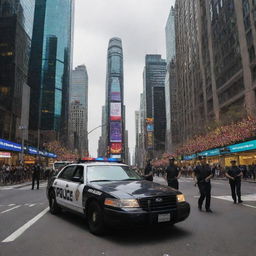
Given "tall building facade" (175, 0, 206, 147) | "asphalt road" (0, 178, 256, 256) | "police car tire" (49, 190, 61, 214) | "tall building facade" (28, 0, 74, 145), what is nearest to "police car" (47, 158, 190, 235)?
"asphalt road" (0, 178, 256, 256)

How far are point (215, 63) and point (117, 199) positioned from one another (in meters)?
63.3

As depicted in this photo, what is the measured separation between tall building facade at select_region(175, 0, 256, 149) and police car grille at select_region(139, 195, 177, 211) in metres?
34.3

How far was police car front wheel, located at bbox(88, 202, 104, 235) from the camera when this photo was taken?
527 centimetres

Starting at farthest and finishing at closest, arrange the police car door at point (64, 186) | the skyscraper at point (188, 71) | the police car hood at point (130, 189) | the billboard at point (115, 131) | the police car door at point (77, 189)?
A: the billboard at point (115, 131)
the skyscraper at point (188, 71)
the police car door at point (64, 186)
the police car door at point (77, 189)
the police car hood at point (130, 189)

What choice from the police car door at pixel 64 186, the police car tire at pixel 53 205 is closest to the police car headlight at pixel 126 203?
the police car door at pixel 64 186

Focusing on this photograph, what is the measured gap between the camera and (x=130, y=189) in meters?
5.45

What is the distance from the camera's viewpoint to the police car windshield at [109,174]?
6.41 meters

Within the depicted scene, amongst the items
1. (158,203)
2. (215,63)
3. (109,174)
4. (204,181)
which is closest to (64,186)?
(109,174)

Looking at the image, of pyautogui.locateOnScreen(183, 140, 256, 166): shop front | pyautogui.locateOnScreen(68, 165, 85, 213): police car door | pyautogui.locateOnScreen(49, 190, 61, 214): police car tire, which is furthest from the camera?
pyautogui.locateOnScreen(183, 140, 256, 166): shop front

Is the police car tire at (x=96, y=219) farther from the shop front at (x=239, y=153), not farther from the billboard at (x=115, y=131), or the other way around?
the billboard at (x=115, y=131)

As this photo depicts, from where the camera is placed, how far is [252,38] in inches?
1729

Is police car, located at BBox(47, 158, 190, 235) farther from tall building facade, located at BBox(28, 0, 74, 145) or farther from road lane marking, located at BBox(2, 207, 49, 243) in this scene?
tall building facade, located at BBox(28, 0, 74, 145)

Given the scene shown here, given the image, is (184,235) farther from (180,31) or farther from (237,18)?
(180,31)

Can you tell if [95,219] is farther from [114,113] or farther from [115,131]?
[114,113]
